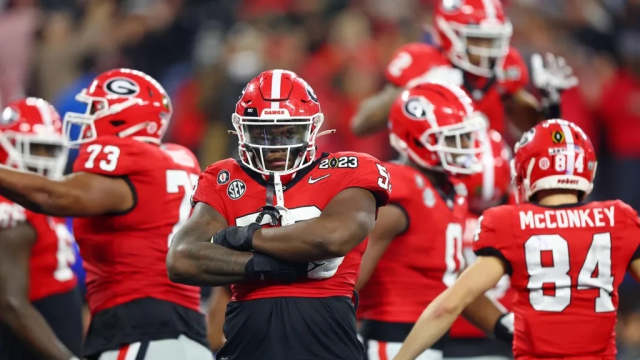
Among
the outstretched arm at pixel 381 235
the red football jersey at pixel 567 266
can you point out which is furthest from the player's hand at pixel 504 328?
the red football jersey at pixel 567 266

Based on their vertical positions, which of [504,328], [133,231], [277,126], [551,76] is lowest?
[504,328]

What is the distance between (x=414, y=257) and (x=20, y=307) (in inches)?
78.3

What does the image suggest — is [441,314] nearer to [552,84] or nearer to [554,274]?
[554,274]

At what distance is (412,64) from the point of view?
24.4 ft

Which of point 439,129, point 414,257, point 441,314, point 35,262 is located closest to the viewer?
point 441,314

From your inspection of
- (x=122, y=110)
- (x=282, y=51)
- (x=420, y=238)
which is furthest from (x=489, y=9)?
(x=282, y=51)

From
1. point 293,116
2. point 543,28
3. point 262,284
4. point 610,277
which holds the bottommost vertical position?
point 543,28

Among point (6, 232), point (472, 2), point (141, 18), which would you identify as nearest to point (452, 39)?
point (472, 2)

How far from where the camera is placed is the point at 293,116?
15.0 feet

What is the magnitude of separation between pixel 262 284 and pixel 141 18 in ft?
29.0

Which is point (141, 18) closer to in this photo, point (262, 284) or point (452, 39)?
point (452, 39)

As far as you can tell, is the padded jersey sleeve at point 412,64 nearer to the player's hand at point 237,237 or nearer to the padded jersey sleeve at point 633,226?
the padded jersey sleeve at point 633,226

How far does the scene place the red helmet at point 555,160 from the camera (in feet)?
16.7

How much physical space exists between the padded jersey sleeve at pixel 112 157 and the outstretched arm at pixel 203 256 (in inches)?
37.6
